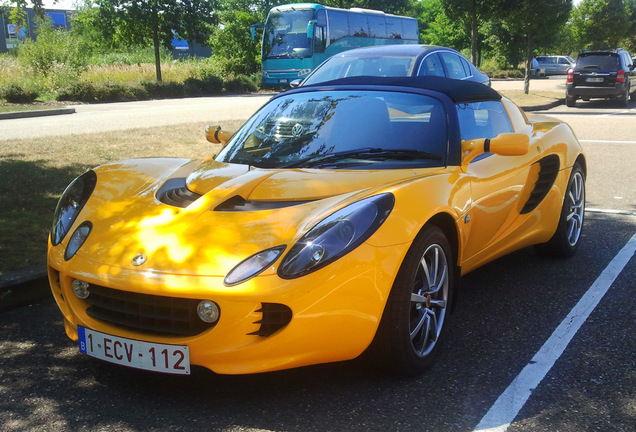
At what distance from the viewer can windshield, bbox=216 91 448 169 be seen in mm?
3691

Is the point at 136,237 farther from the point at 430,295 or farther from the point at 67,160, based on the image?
the point at 67,160

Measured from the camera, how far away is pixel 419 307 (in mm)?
3242

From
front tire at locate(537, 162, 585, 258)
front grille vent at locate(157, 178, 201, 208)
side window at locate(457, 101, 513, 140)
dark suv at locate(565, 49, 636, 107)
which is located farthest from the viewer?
dark suv at locate(565, 49, 636, 107)

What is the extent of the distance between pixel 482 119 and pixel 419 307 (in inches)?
63.2

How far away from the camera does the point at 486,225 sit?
12.8 ft

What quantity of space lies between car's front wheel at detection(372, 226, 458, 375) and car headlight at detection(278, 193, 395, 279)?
0.81 feet

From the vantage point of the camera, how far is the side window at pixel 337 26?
2405 cm

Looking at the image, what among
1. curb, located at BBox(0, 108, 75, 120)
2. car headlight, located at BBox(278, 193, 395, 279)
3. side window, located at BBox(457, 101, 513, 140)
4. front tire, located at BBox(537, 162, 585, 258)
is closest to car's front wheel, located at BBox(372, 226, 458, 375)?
car headlight, located at BBox(278, 193, 395, 279)

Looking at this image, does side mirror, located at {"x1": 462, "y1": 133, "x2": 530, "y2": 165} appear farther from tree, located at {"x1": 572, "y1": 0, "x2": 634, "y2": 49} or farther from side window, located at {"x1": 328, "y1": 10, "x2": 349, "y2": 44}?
tree, located at {"x1": 572, "y1": 0, "x2": 634, "y2": 49}

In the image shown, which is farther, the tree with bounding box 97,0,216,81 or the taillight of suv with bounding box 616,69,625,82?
the tree with bounding box 97,0,216,81

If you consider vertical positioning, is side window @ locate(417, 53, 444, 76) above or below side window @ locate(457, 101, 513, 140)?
above

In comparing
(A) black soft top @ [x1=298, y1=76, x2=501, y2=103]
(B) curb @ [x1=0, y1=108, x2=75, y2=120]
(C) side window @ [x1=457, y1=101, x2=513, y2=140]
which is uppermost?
(A) black soft top @ [x1=298, y1=76, x2=501, y2=103]

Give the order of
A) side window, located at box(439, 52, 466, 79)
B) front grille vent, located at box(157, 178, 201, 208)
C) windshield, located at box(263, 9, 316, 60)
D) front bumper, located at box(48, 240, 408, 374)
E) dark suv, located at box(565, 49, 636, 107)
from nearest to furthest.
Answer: front bumper, located at box(48, 240, 408, 374) → front grille vent, located at box(157, 178, 201, 208) → side window, located at box(439, 52, 466, 79) → dark suv, located at box(565, 49, 636, 107) → windshield, located at box(263, 9, 316, 60)

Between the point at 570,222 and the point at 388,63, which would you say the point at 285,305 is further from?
the point at 388,63
